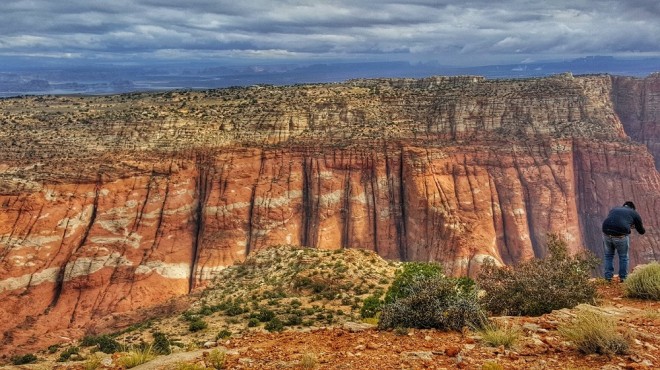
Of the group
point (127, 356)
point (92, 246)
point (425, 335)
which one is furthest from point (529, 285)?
point (92, 246)

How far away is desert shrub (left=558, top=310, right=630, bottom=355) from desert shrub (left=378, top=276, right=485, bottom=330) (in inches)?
85.9

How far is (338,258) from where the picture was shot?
102ft

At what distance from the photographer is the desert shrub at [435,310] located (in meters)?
12.4

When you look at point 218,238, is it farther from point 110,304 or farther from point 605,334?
point 605,334

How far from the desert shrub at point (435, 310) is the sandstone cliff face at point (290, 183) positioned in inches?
1427

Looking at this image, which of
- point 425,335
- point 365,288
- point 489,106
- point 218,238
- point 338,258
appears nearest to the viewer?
point 425,335

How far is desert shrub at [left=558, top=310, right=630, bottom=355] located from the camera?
32.8 feet

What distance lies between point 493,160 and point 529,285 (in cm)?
4615

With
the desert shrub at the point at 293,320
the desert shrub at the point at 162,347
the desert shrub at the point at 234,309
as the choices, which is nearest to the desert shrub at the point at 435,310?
the desert shrub at the point at 162,347

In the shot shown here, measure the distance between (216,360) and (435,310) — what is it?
17.5 feet

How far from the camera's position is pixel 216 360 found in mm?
11602

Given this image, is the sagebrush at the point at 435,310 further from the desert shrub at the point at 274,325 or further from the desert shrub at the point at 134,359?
the desert shrub at the point at 274,325

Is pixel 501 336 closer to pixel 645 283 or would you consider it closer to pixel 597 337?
pixel 597 337

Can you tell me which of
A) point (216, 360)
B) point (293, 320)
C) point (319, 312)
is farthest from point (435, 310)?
point (319, 312)
